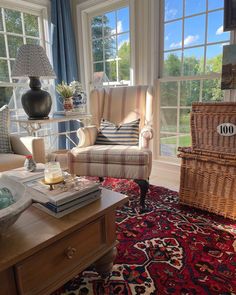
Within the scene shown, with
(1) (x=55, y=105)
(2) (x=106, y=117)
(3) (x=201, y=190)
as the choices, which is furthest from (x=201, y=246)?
(1) (x=55, y=105)

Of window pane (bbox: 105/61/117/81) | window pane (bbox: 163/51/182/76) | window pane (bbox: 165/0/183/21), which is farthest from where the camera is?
window pane (bbox: 105/61/117/81)

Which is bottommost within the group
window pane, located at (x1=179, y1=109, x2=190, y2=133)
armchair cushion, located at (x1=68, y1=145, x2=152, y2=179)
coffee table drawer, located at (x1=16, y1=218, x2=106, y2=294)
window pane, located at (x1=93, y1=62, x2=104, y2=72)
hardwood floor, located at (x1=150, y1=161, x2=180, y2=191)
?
hardwood floor, located at (x1=150, y1=161, x2=180, y2=191)

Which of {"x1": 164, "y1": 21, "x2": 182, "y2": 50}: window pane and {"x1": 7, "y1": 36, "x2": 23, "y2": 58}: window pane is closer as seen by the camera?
{"x1": 164, "y1": 21, "x2": 182, "y2": 50}: window pane

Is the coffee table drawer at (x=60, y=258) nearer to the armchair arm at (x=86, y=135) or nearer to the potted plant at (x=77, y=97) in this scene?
the armchair arm at (x=86, y=135)

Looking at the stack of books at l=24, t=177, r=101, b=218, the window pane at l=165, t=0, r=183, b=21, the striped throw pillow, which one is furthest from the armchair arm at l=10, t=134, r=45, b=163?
the window pane at l=165, t=0, r=183, b=21

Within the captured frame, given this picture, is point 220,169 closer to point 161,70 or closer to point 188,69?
point 188,69

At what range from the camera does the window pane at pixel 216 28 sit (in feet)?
7.29

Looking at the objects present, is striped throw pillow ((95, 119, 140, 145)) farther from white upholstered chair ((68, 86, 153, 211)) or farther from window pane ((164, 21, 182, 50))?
window pane ((164, 21, 182, 50))

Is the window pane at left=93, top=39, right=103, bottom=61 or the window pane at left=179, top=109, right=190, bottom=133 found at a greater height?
the window pane at left=93, top=39, right=103, bottom=61

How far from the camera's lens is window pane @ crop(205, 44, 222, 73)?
7.52ft

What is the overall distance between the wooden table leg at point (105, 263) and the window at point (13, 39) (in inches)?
93.7

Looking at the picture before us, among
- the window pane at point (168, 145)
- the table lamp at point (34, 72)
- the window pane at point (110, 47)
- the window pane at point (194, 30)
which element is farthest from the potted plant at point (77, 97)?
the window pane at point (194, 30)

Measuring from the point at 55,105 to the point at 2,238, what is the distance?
8.64ft

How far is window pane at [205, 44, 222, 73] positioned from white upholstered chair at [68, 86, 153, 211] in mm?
670
